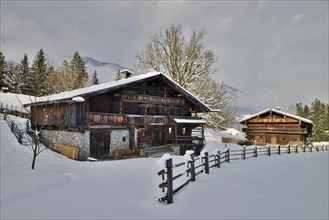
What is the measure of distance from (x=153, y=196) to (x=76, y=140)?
1431 cm

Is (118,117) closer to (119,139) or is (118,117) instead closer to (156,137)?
(119,139)

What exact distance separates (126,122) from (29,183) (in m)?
13.9

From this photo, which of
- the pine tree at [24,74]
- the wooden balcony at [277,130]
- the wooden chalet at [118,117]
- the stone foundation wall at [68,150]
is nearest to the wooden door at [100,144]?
the wooden chalet at [118,117]

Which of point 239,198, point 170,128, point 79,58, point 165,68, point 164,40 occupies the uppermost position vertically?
point 79,58

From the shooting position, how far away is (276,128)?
43.7m

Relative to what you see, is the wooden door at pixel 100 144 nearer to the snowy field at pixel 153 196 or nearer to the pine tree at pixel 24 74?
the snowy field at pixel 153 196

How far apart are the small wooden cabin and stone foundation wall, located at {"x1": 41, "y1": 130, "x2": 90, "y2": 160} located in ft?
104

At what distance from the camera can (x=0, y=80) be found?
5169 centimetres

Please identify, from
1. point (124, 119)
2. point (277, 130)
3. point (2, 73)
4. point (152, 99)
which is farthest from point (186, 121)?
point (2, 73)

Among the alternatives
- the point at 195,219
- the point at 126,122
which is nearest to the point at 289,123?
the point at 126,122

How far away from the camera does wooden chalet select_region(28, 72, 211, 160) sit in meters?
21.5

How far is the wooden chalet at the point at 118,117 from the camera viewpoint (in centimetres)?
2152

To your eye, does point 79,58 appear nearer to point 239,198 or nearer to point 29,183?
point 29,183

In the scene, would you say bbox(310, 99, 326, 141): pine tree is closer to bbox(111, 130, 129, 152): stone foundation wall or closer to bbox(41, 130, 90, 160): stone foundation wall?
bbox(111, 130, 129, 152): stone foundation wall
